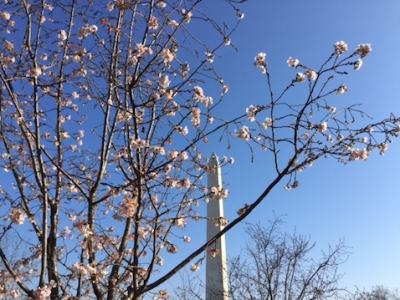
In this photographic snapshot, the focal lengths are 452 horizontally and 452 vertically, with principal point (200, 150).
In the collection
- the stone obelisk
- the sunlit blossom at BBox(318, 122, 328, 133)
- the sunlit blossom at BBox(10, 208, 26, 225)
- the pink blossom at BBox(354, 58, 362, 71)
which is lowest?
the sunlit blossom at BBox(10, 208, 26, 225)

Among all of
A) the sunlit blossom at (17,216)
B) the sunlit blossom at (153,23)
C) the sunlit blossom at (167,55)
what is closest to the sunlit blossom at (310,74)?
the sunlit blossom at (167,55)

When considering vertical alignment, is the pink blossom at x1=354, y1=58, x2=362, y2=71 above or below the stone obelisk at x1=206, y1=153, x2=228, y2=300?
below

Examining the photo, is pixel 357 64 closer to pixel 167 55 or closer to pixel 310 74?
pixel 310 74

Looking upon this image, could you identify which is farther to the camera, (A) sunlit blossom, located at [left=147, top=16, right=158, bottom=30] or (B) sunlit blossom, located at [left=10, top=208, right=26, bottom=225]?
(B) sunlit blossom, located at [left=10, top=208, right=26, bottom=225]

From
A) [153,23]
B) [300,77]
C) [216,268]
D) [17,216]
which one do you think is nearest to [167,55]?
[153,23]

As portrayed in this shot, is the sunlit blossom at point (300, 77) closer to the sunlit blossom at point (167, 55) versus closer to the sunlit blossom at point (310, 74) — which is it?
the sunlit blossom at point (310, 74)

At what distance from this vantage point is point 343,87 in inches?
146

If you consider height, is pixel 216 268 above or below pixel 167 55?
above

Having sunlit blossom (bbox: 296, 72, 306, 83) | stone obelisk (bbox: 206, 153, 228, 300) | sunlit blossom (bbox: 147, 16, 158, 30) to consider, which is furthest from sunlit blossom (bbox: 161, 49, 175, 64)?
stone obelisk (bbox: 206, 153, 228, 300)

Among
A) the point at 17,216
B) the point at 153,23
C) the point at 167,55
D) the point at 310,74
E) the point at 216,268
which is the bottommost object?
the point at 17,216

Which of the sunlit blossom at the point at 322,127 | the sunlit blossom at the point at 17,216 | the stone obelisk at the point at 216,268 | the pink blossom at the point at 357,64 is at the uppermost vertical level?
the stone obelisk at the point at 216,268

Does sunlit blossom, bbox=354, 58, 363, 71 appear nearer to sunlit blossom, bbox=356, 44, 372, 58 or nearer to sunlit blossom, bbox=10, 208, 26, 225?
sunlit blossom, bbox=356, 44, 372, 58

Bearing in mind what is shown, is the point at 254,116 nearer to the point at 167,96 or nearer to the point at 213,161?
the point at 167,96

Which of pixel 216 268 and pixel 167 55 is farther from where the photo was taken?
pixel 216 268
